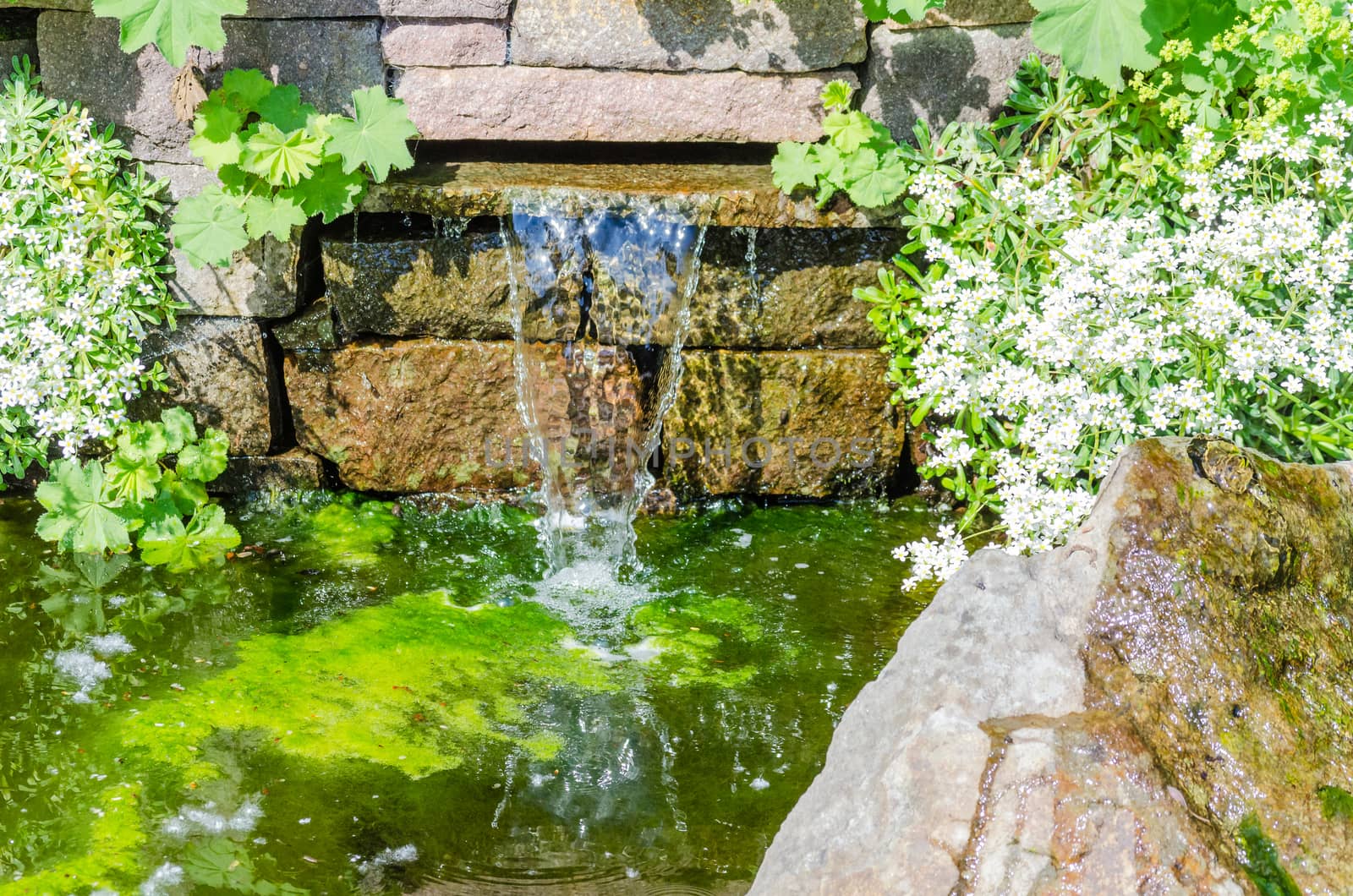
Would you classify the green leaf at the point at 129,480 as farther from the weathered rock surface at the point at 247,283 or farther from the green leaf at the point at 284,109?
the green leaf at the point at 284,109

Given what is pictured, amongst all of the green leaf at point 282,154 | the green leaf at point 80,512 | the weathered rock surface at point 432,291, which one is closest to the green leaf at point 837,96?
A: the weathered rock surface at point 432,291

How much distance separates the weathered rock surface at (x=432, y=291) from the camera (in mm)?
3572

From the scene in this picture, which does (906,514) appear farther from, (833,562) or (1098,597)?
(1098,597)

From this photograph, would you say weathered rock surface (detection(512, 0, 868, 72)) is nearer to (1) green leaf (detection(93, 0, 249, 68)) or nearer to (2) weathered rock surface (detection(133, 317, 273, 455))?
(1) green leaf (detection(93, 0, 249, 68))

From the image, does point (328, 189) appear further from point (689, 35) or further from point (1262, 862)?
point (1262, 862)

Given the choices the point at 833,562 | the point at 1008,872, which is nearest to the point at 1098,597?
the point at 1008,872

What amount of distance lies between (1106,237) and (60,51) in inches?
118

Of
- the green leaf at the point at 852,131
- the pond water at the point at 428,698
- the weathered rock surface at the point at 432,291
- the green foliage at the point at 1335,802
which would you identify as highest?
the green leaf at the point at 852,131

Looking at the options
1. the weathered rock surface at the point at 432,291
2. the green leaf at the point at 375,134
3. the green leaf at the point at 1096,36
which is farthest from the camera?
the weathered rock surface at the point at 432,291

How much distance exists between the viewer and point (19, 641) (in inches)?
120

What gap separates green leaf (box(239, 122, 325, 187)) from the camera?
3270mm

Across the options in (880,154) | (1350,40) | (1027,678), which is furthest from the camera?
(880,154)

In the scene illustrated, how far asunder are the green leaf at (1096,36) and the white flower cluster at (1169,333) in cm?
27

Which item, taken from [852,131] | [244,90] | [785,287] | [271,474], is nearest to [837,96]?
[852,131]
